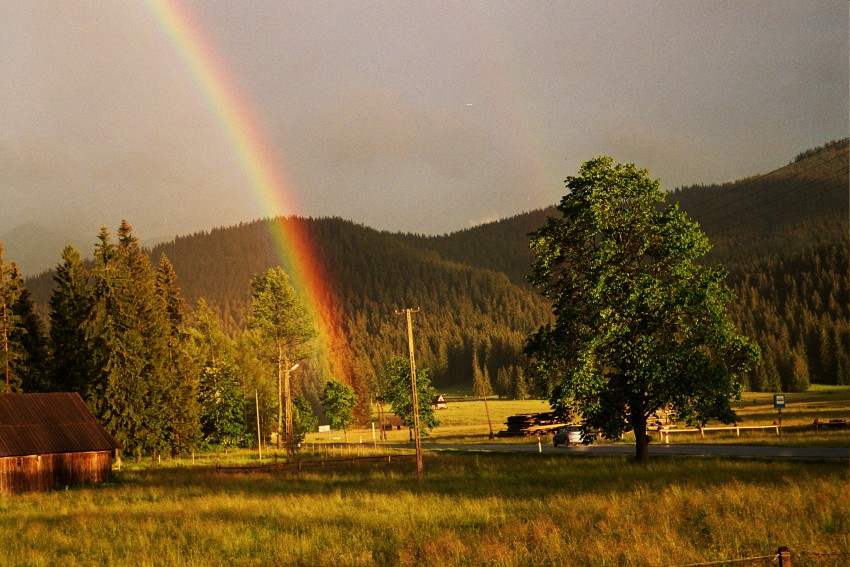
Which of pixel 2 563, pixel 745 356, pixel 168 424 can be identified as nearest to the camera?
pixel 2 563

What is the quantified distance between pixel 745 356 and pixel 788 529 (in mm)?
17837

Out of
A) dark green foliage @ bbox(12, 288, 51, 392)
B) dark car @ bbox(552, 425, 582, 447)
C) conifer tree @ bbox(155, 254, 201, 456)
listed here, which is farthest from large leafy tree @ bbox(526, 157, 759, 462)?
dark green foliage @ bbox(12, 288, 51, 392)

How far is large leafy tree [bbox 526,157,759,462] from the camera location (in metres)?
34.3

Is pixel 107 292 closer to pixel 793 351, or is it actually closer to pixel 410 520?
pixel 410 520

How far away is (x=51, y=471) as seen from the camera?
48906 mm

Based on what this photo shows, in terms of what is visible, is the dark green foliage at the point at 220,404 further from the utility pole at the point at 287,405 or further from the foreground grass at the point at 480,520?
the foreground grass at the point at 480,520

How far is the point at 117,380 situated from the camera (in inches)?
2510

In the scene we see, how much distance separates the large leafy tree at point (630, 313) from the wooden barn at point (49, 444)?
3237 cm

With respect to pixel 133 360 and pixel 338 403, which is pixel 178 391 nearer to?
pixel 133 360

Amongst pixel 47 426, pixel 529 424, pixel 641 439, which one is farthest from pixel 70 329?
pixel 641 439

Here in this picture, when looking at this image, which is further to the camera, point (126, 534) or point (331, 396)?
point (331, 396)

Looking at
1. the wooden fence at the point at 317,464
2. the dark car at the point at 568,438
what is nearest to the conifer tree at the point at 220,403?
the wooden fence at the point at 317,464

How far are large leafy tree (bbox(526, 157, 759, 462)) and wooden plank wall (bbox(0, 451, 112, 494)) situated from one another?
32.3 meters

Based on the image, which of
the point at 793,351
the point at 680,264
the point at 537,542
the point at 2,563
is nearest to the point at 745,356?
the point at 680,264
